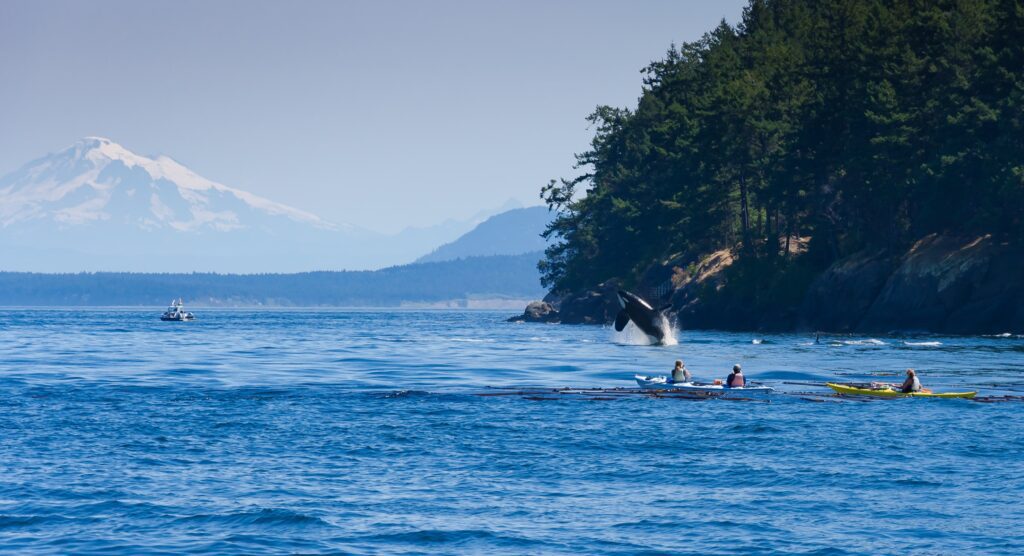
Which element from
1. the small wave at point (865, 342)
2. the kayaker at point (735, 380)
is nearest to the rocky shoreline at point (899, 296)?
the small wave at point (865, 342)

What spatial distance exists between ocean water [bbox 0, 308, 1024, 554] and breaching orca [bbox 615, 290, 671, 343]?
27.3m

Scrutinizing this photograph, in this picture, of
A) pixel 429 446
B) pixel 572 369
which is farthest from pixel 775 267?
pixel 429 446

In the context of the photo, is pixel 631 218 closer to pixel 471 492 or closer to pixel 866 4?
pixel 866 4

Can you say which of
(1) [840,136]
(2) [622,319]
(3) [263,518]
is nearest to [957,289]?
(1) [840,136]

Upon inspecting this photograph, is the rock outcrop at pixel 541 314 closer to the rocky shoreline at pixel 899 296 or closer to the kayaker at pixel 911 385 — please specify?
the rocky shoreline at pixel 899 296

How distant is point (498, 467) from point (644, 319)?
60.6 m

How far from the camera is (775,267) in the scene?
378ft

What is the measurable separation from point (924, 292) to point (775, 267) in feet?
66.0

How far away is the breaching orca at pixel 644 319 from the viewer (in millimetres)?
90688

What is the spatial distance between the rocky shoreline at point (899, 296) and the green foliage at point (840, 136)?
2488mm

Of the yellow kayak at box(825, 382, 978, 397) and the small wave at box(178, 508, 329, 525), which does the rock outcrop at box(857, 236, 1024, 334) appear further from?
the small wave at box(178, 508, 329, 525)

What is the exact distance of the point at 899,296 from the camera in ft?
323

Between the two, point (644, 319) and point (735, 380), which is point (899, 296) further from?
point (735, 380)

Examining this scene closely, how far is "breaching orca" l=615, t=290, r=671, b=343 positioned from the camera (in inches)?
3570
